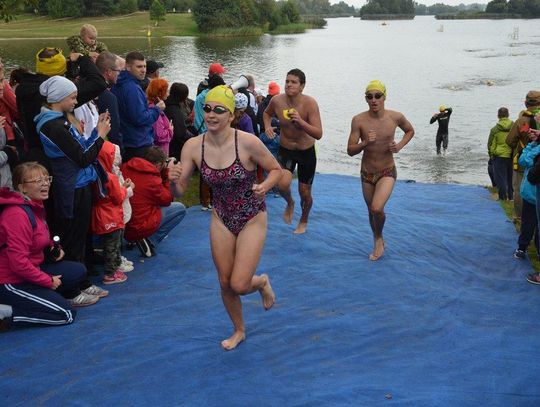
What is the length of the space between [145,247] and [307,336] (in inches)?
106

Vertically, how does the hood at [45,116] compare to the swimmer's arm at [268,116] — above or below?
above

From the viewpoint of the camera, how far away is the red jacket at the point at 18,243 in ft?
16.7

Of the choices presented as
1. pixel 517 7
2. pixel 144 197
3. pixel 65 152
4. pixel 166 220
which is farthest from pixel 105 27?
pixel 517 7

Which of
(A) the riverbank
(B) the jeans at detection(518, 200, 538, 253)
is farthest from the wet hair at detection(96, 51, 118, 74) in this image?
(A) the riverbank

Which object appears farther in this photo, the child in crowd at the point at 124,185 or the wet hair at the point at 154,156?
the wet hair at the point at 154,156

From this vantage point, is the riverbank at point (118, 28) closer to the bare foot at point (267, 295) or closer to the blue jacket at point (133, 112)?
the blue jacket at point (133, 112)

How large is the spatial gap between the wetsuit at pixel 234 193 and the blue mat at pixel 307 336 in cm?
112

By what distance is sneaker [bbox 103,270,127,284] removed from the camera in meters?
6.44

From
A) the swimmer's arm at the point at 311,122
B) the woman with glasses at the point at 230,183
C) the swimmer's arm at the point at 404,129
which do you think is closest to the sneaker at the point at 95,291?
the woman with glasses at the point at 230,183

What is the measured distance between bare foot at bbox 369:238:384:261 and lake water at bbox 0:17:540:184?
12034 millimetres

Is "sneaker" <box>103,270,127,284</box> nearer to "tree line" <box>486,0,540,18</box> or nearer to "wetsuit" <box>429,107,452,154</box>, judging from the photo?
"wetsuit" <box>429,107,452,154</box>

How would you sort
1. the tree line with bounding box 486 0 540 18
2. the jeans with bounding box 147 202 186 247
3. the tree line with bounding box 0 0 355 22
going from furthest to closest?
the tree line with bounding box 486 0 540 18 < the tree line with bounding box 0 0 355 22 < the jeans with bounding box 147 202 186 247

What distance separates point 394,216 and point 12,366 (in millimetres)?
6504

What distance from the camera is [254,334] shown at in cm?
537
